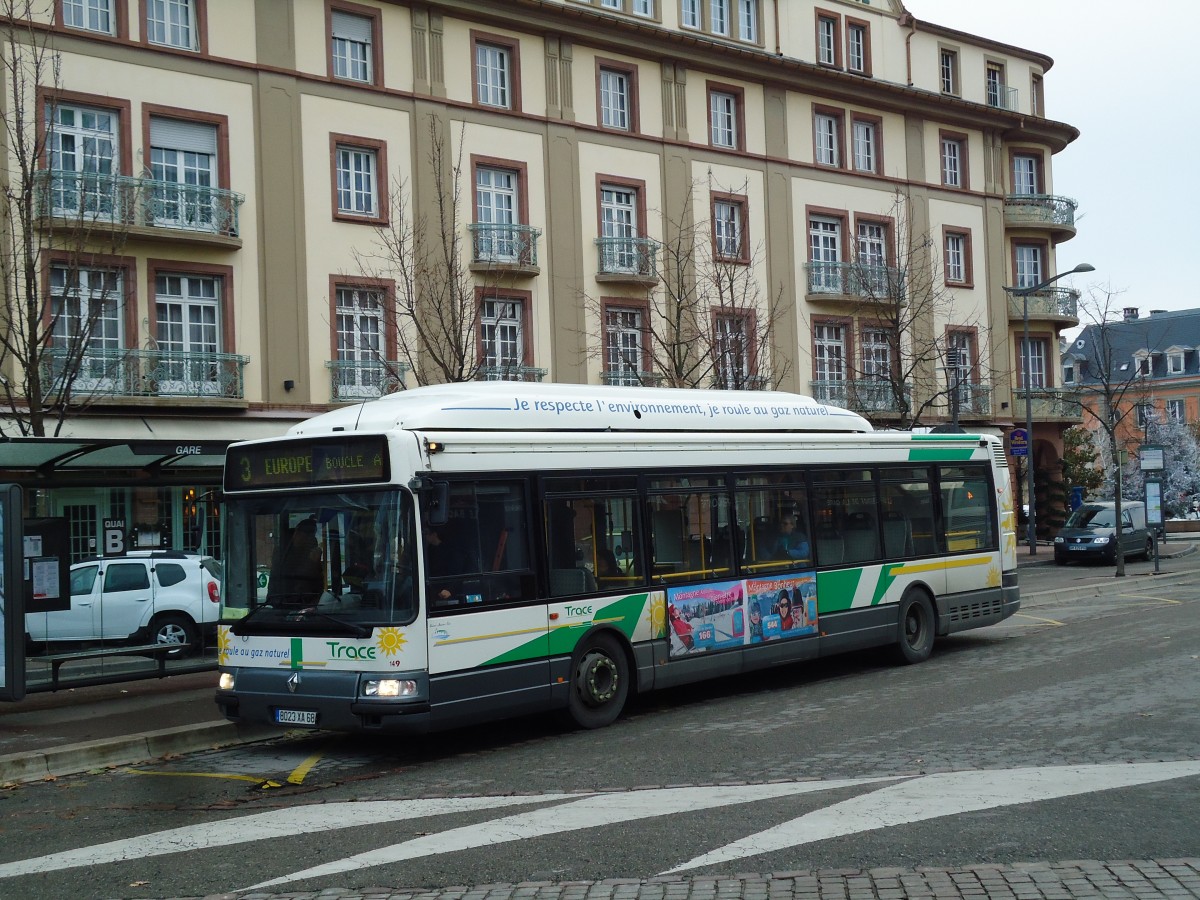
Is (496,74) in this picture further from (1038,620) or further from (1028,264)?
(1028,264)

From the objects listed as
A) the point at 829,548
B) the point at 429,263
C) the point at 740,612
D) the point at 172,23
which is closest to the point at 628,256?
the point at 429,263

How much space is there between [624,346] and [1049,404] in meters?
19.6

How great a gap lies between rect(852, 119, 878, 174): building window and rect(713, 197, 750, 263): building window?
18.5 ft

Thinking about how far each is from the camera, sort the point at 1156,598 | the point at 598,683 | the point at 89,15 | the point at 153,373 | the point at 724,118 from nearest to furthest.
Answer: the point at 598,683 < the point at 1156,598 < the point at 89,15 < the point at 153,373 < the point at 724,118

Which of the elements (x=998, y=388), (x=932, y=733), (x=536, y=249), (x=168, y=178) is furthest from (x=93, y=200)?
(x=998, y=388)

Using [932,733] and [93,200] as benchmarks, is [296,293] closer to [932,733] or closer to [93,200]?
[93,200]

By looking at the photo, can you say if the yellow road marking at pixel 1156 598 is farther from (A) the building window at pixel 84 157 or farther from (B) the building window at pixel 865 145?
(A) the building window at pixel 84 157

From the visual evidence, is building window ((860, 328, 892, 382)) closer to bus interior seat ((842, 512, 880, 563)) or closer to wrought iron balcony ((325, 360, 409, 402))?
wrought iron balcony ((325, 360, 409, 402))

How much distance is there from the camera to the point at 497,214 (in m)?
31.3

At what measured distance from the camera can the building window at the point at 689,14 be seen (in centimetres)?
3531

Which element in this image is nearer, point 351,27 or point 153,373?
point 153,373

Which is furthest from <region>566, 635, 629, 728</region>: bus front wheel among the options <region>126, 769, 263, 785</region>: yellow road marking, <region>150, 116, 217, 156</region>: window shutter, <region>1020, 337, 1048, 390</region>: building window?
<region>1020, 337, 1048, 390</region>: building window

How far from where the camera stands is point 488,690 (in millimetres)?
11125

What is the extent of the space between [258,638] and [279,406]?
56.8 feet
